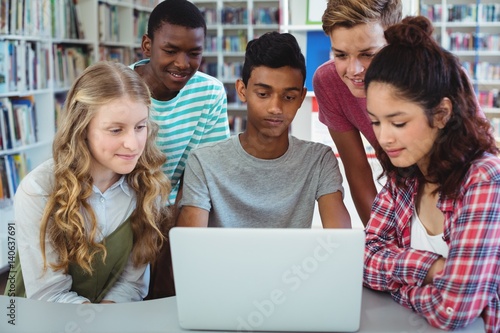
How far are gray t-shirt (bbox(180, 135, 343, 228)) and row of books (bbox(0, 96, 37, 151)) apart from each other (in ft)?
7.82

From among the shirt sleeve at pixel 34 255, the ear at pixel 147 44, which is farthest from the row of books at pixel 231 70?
the shirt sleeve at pixel 34 255

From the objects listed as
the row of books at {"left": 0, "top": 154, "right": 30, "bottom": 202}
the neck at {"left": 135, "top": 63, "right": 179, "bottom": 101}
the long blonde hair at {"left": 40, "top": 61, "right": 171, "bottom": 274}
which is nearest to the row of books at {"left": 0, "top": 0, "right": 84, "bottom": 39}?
the row of books at {"left": 0, "top": 154, "right": 30, "bottom": 202}

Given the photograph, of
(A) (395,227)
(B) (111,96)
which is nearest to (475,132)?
(A) (395,227)

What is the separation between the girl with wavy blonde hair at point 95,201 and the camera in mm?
1345

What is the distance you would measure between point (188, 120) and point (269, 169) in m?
0.39

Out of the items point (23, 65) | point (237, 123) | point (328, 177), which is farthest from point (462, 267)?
point (237, 123)

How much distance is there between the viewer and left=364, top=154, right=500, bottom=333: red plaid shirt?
3.37ft

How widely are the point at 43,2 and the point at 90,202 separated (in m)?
2.87

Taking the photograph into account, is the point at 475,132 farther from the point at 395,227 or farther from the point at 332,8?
the point at 332,8

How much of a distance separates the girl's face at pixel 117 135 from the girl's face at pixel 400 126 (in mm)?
586

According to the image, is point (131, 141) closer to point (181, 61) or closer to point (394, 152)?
point (181, 61)

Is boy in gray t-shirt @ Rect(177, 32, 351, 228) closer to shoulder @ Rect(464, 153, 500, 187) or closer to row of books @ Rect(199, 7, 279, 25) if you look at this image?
shoulder @ Rect(464, 153, 500, 187)

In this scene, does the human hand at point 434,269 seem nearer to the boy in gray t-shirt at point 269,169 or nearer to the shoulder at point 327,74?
the boy in gray t-shirt at point 269,169

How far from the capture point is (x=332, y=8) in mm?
1490
